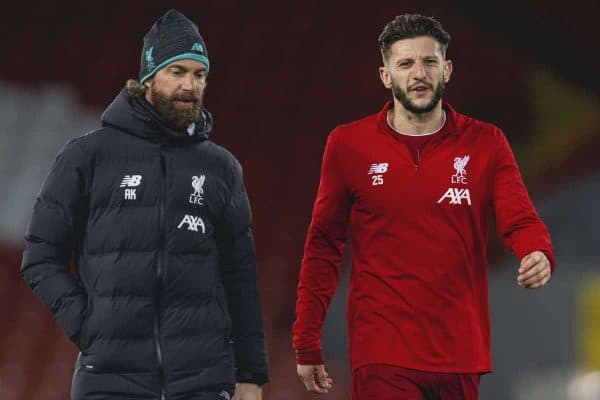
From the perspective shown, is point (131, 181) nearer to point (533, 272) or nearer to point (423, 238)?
point (423, 238)

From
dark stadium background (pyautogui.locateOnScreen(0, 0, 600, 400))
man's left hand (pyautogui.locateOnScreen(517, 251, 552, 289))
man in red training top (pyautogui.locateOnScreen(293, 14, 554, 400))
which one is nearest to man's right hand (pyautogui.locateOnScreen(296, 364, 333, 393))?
man in red training top (pyautogui.locateOnScreen(293, 14, 554, 400))

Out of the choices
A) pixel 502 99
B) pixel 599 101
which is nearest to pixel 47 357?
pixel 502 99

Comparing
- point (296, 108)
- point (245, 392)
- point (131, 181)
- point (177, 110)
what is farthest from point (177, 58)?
point (296, 108)

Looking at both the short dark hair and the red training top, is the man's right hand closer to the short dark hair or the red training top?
the red training top

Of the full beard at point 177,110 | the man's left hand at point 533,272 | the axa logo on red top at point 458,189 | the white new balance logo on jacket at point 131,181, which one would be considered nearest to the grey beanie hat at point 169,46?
the full beard at point 177,110

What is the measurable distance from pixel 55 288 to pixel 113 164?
0.36 m

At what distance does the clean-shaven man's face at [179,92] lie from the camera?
3.22 meters

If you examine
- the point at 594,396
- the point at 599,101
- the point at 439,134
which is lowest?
the point at 594,396

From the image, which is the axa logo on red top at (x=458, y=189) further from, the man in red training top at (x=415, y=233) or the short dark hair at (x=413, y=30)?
the short dark hair at (x=413, y=30)

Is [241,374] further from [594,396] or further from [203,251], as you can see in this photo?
[594,396]

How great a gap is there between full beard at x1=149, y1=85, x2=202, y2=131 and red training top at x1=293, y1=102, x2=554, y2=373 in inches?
21.6

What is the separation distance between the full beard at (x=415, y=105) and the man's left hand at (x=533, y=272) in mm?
560

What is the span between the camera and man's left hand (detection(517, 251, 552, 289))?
312cm

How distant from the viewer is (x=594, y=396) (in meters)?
7.54
